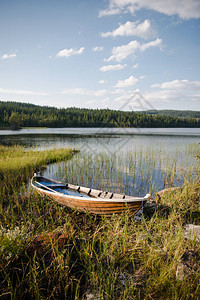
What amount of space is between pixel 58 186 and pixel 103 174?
14.8ft

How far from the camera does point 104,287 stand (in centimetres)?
300

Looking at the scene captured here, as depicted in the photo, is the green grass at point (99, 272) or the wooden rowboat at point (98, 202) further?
the wooden rowboat at point (98, 202)

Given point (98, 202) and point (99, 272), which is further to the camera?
point (98, 202)

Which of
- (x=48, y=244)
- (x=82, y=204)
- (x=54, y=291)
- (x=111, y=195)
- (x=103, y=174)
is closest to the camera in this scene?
(x=54, y=291)

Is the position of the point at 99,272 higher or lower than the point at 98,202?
lower

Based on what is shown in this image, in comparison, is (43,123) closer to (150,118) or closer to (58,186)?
(150,118)

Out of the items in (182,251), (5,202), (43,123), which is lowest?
(5,202)

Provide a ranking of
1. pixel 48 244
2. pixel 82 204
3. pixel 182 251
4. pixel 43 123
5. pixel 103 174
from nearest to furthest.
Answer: pixel 182 251 → pixel 48 244 → pixel 82 204 → pixel 103 174 → pixel 43 123

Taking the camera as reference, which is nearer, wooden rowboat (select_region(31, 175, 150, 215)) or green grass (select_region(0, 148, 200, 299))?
green grass (select_region(0, 148, 200, 299))

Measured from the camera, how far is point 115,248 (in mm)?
3707

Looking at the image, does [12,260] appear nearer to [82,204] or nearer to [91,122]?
[82,204]

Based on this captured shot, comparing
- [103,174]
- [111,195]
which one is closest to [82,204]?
[111,195]

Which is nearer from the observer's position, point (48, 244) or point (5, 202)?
point (48, 244)

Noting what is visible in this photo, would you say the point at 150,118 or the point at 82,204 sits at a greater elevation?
the point at 150,118
